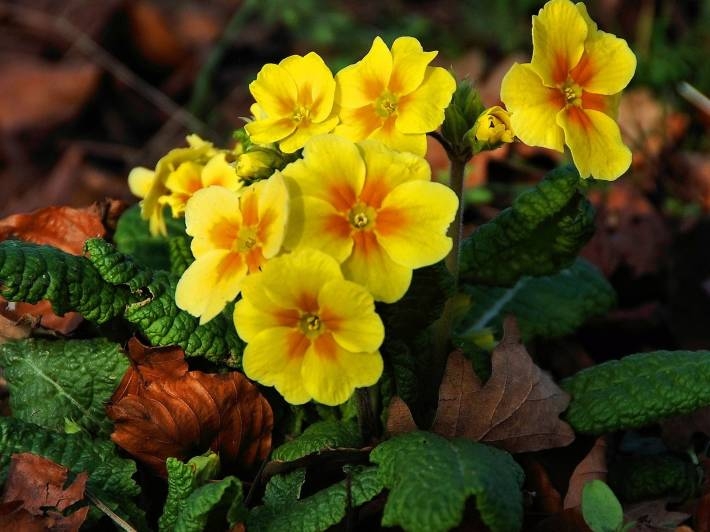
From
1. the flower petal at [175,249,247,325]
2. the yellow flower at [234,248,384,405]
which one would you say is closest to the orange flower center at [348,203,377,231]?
the yellow flower at [234,248,384,405]

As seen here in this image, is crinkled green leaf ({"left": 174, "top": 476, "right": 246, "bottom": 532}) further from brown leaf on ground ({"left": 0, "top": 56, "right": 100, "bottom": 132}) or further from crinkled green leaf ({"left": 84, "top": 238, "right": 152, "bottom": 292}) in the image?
brown leaf on ground ({"left": 0, "top": 56, "right": 100, "bottom": 132})

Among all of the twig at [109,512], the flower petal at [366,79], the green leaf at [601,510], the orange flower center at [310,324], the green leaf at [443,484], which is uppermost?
the flower petal at [366,79]

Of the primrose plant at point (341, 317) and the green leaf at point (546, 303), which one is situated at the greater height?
the primrose plant at point (341, 317)

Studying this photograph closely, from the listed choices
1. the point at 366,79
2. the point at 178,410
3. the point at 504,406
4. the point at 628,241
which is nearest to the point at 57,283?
the point at 178,410

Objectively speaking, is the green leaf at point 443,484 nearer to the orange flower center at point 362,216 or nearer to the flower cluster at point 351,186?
the flower cluster at point 351,186

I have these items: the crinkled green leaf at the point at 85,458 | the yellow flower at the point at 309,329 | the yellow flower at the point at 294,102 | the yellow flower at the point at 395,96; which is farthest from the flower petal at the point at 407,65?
the crinkled green leaf at the point at 85,458
